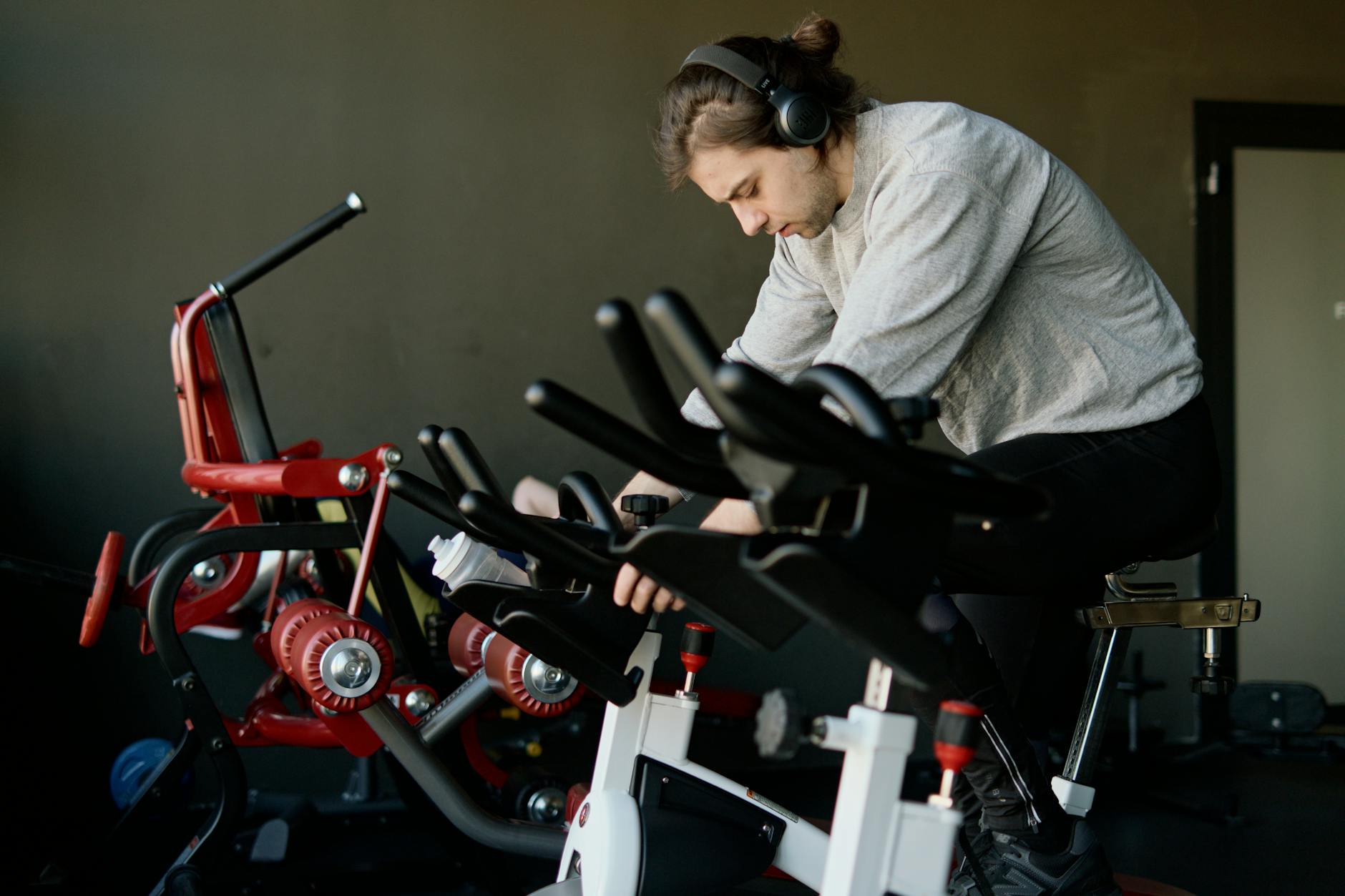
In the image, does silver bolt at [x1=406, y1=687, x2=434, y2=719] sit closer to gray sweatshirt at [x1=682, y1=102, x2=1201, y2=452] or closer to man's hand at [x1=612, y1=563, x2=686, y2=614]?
gray sweatshirt at [x1=682, y1=102, x2=1201, y2=452]

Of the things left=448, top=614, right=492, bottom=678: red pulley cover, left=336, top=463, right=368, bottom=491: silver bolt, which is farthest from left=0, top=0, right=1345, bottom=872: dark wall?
left=336, top=463, right=368, bottom=491: silver bolt

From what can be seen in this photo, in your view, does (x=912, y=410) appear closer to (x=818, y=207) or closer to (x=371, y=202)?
(x=818, y=207)

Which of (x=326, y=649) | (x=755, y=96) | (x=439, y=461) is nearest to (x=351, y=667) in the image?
(x=326, y=649)

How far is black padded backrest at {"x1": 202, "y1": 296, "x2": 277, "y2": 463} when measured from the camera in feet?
7.34

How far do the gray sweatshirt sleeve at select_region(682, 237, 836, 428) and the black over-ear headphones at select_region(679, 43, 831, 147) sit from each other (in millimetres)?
347

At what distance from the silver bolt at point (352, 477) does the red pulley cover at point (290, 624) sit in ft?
0.74

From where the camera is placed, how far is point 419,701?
209 centimetres

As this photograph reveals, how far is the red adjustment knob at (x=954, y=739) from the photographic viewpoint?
3.08ft

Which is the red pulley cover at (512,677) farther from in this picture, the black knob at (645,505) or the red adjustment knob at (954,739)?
the red adjustment knob at (954,739)

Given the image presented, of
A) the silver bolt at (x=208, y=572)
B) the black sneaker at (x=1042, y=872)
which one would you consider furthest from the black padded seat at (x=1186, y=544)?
the silver bolt at (x=208, y=572)

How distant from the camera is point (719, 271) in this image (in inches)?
131

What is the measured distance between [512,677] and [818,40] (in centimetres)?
113

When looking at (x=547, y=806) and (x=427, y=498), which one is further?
(x=547, y=806)

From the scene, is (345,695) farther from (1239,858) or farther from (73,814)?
(1239,858)
